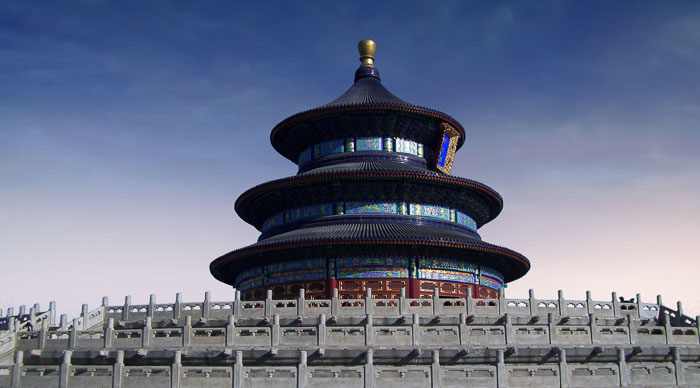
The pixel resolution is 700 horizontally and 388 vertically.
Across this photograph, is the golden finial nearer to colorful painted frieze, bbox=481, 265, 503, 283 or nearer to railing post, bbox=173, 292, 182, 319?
colorful painted frieze, bbox=481, 265, 503, 283

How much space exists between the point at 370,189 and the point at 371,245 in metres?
4.14

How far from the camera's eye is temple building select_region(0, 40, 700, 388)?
21156 mm

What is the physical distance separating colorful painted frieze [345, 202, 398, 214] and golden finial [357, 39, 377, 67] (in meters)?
12.5

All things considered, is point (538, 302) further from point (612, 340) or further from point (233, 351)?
point (233, 351)

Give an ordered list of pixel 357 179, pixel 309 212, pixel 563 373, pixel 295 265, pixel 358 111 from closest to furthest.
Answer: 1. pixel 563 373
2. pixel 295 265
3. pixel 357 179
4. pixel 309 212
5. pixel 358 111

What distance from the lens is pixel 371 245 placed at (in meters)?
37.0

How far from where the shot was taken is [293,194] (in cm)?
4128

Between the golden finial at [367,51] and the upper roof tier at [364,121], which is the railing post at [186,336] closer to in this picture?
the upper roof tier at [364,121]

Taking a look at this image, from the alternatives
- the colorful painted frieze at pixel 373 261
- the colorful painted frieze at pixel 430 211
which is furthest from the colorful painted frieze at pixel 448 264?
the colorful painted frieze at pixel 430 211

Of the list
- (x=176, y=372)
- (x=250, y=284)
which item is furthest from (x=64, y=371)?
(x=250, y=284)

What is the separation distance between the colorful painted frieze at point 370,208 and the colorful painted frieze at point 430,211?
951 millimetres

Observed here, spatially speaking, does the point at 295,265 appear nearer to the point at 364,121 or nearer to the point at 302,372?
the point at 364,121

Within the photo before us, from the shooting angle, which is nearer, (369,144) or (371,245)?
(371,245)

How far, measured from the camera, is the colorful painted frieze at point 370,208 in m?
40.2
